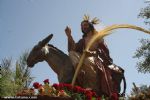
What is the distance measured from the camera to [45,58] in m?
17.3

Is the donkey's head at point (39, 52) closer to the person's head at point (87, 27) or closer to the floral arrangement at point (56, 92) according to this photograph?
the person's head at point (87, 27)

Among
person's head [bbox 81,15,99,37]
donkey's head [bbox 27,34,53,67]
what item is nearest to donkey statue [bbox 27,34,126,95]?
donkey's head [bbox 27,34,53,67]

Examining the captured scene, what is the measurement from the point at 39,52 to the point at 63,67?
Result: 125cm

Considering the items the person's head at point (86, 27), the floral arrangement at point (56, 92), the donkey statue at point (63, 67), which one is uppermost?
the person's head at point (86, 27)

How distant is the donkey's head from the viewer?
17250mm

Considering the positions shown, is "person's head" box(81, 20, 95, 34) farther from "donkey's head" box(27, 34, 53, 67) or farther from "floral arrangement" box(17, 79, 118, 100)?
"floral arrangement" box(17, 79, 118, 100)

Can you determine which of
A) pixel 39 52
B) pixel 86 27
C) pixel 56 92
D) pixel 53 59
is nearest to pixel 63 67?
pixel 53 59

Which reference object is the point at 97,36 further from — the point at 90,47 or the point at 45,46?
the point at 45,46

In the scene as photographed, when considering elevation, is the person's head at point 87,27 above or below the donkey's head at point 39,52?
above

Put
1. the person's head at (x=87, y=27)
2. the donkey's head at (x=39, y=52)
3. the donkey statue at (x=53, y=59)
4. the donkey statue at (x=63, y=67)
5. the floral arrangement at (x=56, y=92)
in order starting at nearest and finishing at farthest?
1. the floral arrangement at (x=56, y=92)
2. the donkey statue at (x=63, y=67)
3. the donkey statue at (x=53, y=59)
4. the donkey's head at (x=39, y=52)
5. the person's head at (x=87, y=27)

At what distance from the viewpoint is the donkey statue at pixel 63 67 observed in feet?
53.5

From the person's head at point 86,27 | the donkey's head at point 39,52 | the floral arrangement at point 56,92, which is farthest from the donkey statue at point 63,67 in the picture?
the floral arrangement at point 56,92

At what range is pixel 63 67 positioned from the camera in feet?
54.9

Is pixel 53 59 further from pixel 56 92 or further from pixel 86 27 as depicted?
pixel 56 92
